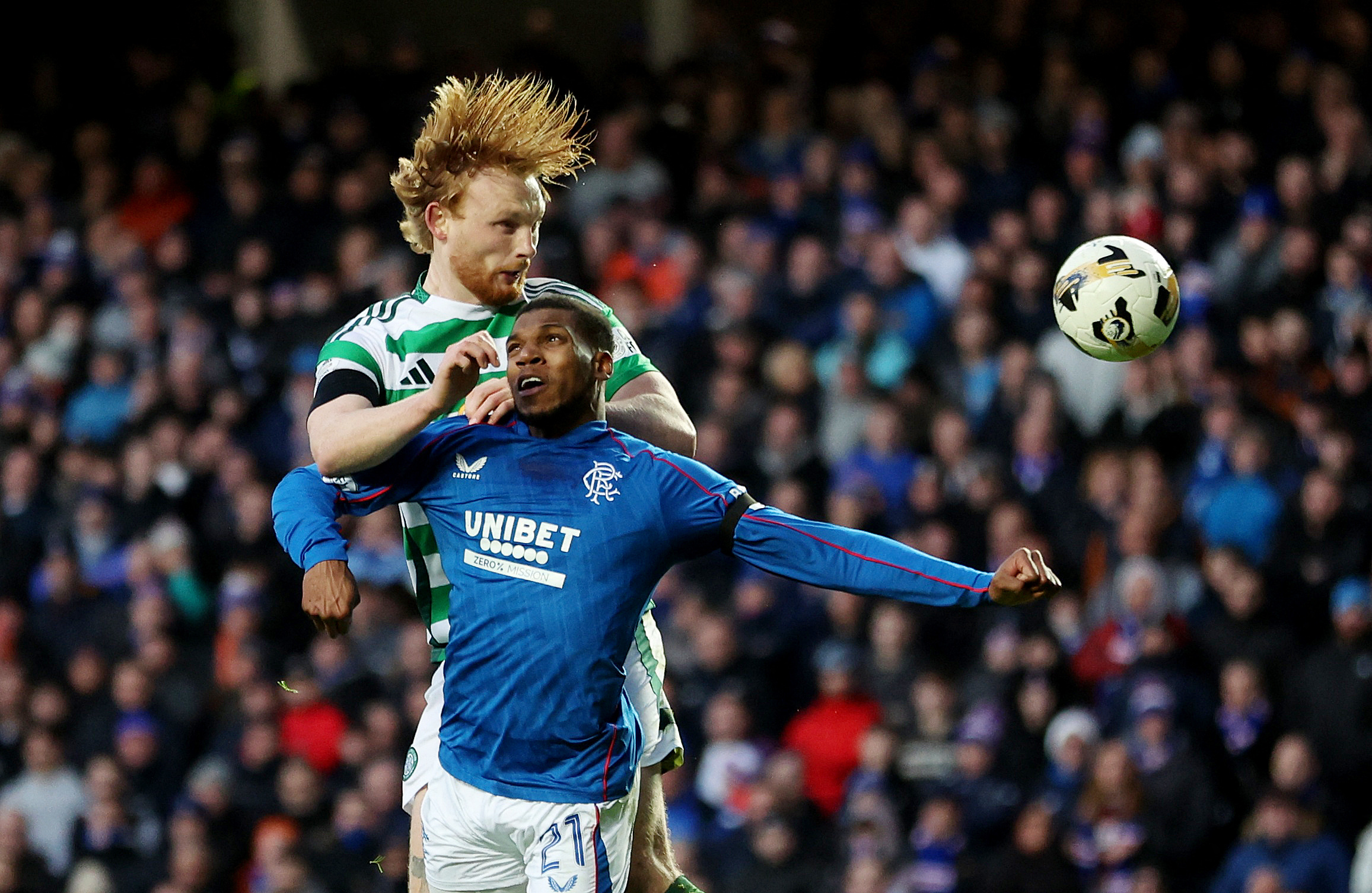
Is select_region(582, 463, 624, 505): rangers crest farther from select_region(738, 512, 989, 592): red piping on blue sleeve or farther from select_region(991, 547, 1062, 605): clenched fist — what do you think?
select_region(991, 547, 1062, 605): clenched fist

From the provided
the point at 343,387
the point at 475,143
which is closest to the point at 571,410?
the point at 343,387

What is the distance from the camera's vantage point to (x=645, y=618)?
4.94m

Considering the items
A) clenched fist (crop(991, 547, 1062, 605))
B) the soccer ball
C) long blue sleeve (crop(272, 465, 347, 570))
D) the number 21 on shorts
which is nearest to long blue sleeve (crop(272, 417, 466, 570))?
long blue sleeve (crop(272, 465, 347, 570))

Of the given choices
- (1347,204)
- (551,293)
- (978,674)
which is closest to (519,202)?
(551,293)

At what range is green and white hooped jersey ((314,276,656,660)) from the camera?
4672mm

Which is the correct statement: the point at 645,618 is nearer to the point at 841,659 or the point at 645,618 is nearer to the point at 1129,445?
the point at 841,659

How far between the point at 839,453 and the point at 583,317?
234 inches

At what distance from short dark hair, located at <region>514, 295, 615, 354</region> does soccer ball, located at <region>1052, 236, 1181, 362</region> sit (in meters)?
1.62

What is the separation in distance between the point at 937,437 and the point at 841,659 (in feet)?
4.61

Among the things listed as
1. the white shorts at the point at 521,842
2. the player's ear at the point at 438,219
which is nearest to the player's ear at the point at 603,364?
the player's ear at the point at 438,219

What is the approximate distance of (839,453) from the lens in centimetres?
1023

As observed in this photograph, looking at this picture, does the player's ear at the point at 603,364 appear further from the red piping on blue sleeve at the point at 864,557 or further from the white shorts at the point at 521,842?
the white shorts at the point at 521,842

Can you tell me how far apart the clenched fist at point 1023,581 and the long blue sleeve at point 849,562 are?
0.08 meters

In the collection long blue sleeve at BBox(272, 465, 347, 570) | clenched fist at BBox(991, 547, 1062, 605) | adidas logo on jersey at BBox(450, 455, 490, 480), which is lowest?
clenched fist at BBox(991, 547, 1062, 605)
